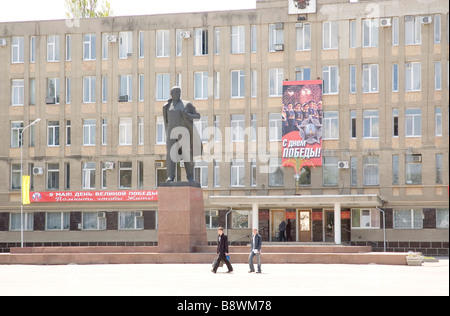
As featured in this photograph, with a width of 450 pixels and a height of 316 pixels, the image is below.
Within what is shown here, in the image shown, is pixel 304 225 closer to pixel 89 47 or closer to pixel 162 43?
pixel 162 43

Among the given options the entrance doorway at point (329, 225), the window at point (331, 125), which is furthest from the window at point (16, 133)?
the entrance doorway at point (329, 225)

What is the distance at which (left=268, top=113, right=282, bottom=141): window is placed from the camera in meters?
50.6

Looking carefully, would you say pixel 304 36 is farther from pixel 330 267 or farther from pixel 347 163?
pixel 330 267

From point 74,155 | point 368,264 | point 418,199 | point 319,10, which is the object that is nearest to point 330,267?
point 368,264

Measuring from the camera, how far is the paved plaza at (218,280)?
17.6m

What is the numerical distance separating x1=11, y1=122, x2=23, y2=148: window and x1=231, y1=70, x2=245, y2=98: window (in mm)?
14195

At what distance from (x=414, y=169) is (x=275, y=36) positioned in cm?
1156

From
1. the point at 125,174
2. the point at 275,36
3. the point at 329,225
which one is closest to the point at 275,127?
the point at 275,36

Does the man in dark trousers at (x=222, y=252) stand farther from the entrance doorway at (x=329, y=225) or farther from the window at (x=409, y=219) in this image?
the window at (x=409, y=219)

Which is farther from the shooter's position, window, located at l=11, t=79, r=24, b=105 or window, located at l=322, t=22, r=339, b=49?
window, located at l=11, t=79, r=24, b=105

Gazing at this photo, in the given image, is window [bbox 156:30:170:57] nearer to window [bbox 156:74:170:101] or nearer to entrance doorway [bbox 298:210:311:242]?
window [bbox 156:74:170:101]

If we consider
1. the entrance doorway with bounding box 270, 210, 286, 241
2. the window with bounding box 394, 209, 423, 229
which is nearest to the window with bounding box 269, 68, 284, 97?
the entrance doorway with bounding box 270, 210, 286, 241

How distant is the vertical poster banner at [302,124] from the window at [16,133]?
1728 cm

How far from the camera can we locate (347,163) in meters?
49.2
